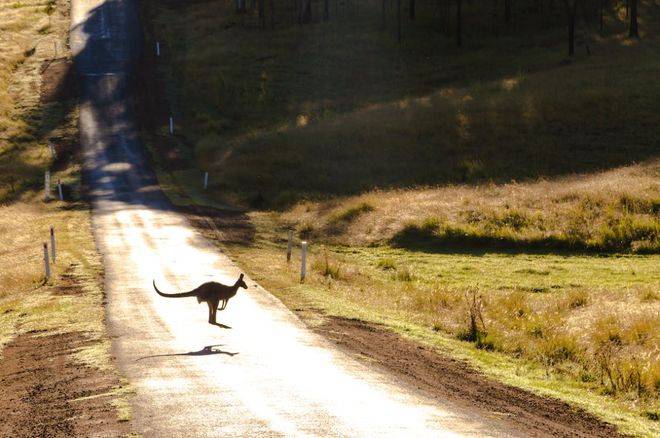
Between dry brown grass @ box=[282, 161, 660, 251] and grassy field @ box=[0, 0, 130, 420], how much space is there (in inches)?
443

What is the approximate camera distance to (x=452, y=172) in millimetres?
42406

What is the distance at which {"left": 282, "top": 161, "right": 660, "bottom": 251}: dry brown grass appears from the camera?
102ft

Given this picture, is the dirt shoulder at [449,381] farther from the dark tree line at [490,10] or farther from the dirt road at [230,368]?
the dark tree line at [490,10]

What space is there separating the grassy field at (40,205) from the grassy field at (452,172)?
5275 millimetres

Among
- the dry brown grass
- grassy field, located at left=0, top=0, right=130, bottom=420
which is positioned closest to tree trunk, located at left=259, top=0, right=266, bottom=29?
grassy field, located at left=0, top=0, right=130, bottom=420

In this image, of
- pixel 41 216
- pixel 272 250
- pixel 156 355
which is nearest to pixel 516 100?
pixel 272 250

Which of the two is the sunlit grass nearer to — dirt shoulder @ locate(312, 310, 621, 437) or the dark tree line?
dirt shoulder @ locate(312, 310, 621, 437)

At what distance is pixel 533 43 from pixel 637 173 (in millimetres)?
36130

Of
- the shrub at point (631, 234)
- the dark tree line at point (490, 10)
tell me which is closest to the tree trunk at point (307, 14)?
the dark tree line at point (490, 10)

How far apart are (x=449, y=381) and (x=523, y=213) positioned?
66.9 ft

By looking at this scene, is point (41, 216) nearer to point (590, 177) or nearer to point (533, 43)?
point (590, 177)

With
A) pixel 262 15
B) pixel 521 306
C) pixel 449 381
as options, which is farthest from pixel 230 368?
pixel 262 15

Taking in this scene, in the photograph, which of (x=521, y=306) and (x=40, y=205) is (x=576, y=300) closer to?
(x=521, y=306)

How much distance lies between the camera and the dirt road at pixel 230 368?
10836 millimetres
